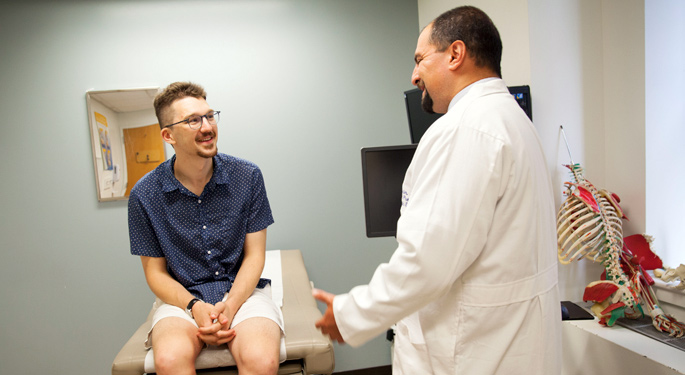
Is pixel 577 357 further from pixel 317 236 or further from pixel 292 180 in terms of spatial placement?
pixel 292 180

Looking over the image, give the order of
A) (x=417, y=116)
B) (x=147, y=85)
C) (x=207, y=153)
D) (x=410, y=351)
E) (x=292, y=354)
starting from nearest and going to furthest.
Answer: 1. (x=410, y=351)
2. (x=292, y=354)
3. (x=207, y=153)
4. (x=417, y=116)
5. (x=147, y=85)

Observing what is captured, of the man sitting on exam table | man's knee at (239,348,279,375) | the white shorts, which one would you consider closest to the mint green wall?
the man sitting on exam table

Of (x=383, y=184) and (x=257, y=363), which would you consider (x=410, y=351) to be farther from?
(x=383, y=184)

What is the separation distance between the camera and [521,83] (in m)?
2.00

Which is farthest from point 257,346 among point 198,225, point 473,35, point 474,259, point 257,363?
point 473,35

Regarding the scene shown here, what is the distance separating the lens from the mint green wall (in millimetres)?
2689

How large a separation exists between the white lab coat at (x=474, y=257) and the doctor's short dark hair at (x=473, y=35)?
0.34ft

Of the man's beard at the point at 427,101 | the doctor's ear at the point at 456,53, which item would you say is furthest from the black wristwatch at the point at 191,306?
the doctor's ear at the point at 456,53

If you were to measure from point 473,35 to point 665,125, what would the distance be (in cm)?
122

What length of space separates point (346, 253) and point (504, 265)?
2004 millimetres

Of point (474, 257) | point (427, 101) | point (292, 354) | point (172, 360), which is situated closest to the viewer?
point (474, 257)

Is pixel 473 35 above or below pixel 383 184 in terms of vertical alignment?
above

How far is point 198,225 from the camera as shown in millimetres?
1878

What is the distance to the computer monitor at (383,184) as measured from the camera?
1.86m
